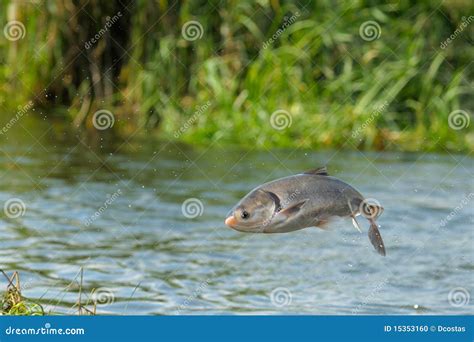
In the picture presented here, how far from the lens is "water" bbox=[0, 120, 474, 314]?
7406 mm

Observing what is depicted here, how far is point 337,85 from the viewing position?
1441cm

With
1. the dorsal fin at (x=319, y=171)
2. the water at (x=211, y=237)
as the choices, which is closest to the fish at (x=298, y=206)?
the dorsal fin at (x=319, y=171)

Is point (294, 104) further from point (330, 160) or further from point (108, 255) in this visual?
point (108, 255)

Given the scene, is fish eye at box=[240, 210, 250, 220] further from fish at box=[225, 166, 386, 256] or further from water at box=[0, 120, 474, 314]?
water at box=[0, 120, 474, 314]

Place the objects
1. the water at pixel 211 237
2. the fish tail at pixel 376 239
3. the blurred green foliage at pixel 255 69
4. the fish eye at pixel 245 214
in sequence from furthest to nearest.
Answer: the blurred green foliage at pixel 255 69
the water at pixel 211 237
the fish tail at pixel 376 239
the fish eye at pixel 245 214

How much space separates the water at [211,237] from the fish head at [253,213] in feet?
6.77

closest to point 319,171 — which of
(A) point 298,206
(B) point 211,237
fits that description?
(A) point 298,206

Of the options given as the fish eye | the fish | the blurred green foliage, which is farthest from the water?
the fish eye

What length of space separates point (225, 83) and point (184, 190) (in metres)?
3.50

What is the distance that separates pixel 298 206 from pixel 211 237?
439 cm

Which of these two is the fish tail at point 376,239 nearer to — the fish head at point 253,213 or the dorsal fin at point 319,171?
the dorsal fin at point 319,171

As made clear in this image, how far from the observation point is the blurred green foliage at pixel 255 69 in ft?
46.1

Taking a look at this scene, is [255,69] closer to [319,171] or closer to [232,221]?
[319,171]
